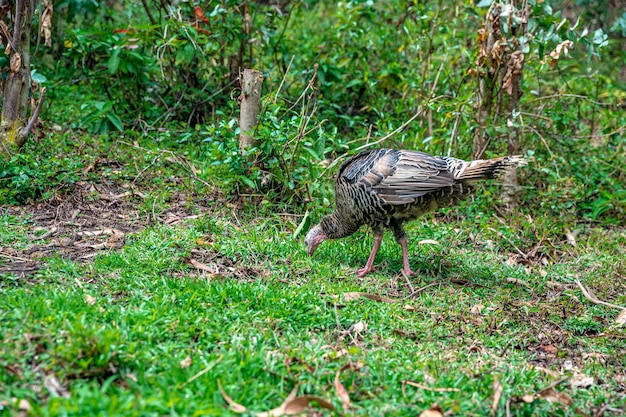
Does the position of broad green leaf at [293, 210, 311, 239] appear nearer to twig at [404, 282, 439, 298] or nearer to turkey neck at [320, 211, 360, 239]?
turkey neck at [320, 211, 360, 239]

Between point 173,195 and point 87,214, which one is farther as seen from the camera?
point 173,195

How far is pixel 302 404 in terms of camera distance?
11.5 feet

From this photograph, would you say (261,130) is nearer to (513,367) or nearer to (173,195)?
(173,195)

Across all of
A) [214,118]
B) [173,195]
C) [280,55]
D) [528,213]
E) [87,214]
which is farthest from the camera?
[280,55]

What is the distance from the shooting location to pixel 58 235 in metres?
5.77

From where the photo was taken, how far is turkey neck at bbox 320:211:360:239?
246 inches

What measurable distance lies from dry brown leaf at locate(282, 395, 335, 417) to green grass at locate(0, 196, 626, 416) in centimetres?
12

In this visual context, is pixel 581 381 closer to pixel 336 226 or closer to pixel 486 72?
pixel 336 226

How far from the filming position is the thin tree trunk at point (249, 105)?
6680 millimetres

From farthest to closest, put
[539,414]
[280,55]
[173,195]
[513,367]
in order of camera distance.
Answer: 1. [280,55]
2. [173,195]
3. [513,367]
4. [539,414]

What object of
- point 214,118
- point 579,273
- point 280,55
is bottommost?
point 579,273

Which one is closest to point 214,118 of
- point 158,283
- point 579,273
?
point 158,283

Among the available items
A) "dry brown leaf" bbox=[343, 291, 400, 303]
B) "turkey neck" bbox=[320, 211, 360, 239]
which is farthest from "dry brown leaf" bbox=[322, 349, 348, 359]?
"turkey neck" bbox=[320, 211, 360, 239]

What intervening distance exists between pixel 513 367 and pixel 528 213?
12.1 feet
